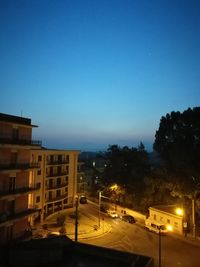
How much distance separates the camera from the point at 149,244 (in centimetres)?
3925

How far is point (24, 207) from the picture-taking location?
106 ft

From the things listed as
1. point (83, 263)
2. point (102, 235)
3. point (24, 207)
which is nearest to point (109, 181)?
point (102, 235)

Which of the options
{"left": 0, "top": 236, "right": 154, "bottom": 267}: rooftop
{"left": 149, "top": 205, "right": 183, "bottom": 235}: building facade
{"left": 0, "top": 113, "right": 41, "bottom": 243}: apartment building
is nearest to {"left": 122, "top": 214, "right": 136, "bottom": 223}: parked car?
{"left": 149, "top": 205, "right": 183, "bottom": 235}: building facade

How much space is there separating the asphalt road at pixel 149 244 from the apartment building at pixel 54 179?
41.0 ft

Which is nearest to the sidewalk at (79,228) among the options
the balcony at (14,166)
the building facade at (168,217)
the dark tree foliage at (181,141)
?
the building facade at (168,217)

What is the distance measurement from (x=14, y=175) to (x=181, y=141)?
2331cm

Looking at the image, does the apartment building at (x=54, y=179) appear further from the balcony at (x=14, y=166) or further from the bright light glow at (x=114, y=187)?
the balcony at (x=14, y=166)

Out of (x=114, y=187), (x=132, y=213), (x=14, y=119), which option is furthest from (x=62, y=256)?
(x=114, y=187)

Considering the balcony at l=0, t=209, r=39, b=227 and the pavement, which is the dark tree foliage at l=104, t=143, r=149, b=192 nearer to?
the pavement

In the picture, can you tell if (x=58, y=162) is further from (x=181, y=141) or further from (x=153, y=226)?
(x=181, y=141)

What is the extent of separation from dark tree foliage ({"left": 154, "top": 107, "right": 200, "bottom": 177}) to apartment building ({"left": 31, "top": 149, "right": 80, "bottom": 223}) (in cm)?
1905

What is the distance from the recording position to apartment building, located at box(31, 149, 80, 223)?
52.3 meters

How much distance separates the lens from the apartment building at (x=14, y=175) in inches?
1145

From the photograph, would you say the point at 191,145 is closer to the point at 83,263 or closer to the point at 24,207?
the point at 24,207
